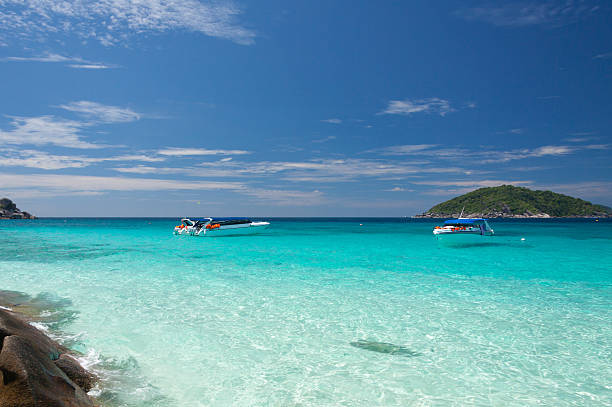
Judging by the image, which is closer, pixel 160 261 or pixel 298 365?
pixel 298 365

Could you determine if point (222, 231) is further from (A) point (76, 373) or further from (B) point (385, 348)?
(A) point (76, 373)

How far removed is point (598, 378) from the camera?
19.2 ft

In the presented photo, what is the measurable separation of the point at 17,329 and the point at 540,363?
27.8ft

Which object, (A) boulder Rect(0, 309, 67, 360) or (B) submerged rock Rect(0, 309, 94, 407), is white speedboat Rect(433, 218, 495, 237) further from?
(B) submerged rock Rect(0, 309, 94, 407)

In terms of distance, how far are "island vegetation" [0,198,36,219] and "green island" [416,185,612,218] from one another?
188911mm

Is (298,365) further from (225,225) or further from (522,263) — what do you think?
(225,225)

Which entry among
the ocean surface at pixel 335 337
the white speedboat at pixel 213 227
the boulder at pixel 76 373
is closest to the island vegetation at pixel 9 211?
the white speedboat at pixel 213 227

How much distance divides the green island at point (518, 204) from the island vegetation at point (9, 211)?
189 metres

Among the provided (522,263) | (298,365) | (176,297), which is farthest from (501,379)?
(522,263)

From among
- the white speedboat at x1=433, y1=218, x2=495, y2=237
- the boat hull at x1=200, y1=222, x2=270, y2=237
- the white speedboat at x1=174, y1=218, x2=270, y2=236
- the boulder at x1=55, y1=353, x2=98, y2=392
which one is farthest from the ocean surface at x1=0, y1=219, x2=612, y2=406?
the boat hull at x1=200, y1=222, x2=270, y2=237

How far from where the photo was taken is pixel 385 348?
7.12 metres

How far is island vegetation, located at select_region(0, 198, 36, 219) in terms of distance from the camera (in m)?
139

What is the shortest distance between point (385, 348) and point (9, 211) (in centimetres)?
18159

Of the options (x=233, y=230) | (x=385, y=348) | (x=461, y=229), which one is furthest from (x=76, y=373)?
(x=233, y=230)
